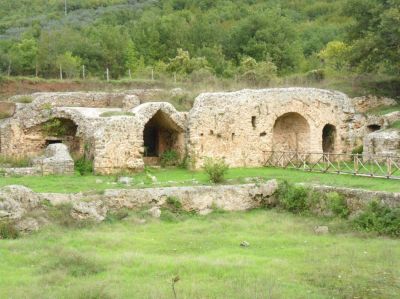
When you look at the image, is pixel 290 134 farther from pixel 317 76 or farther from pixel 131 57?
pixel 131 57

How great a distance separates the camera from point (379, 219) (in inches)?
601

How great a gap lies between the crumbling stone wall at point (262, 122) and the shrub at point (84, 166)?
4166mm

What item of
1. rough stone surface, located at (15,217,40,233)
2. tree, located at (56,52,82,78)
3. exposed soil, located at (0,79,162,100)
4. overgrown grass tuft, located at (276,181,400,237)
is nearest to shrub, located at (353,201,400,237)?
overgrown grass tuft, located at (276,181,400,237)

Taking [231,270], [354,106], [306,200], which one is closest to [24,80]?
[354,106]

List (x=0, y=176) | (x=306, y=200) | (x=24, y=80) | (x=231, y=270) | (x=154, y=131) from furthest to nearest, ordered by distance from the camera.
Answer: (x=24, y=80) < (x=154, y=131) < (x=0, y=176) < (x=306, y=200) < (x=231, y=270)

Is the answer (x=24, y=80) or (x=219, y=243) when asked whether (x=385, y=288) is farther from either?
(x=24, y=80)

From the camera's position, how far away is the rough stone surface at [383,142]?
2417 centimetres

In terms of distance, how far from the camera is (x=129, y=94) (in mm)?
28750

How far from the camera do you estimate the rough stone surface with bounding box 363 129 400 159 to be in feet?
79.3

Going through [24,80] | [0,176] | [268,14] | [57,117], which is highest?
[268,14]

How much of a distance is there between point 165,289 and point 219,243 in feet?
14.1

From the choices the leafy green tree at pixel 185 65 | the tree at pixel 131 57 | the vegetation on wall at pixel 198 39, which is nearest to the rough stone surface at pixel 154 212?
the vegetation on wall at pixel 198 39

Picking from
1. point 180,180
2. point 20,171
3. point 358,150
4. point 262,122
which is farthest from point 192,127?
point 358,150

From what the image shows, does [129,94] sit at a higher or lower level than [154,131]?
higher
